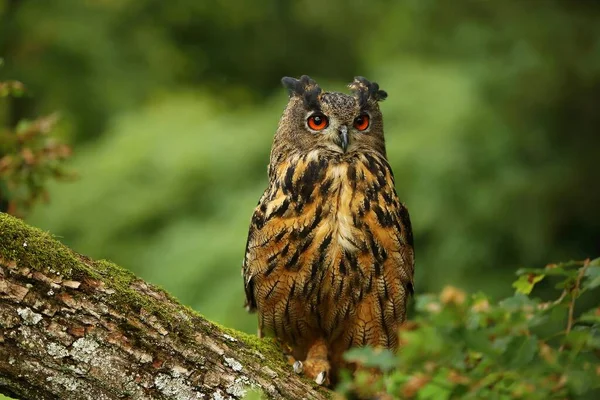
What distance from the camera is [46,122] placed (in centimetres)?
380

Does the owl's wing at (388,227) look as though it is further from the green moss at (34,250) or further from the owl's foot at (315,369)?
the green moss at (34,250)

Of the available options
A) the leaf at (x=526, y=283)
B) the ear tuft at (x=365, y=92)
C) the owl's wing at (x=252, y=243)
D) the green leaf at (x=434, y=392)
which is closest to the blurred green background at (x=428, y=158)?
the owl's wing at (x=252, y=243)

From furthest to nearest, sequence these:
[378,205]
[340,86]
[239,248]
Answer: [340,86] < [239,248] < [378,205]

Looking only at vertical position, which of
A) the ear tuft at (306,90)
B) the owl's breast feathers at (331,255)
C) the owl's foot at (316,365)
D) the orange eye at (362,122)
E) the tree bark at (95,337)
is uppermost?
the ear tuft at (306,90)

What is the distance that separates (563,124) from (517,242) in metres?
0.99

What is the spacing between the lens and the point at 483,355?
5.91 ft

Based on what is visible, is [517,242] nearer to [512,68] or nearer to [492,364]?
[512,68]

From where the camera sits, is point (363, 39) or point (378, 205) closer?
point (378, 205)

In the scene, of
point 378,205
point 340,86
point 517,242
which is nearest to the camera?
point 378,205

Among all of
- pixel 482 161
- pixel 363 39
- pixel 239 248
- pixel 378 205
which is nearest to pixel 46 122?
pixel 378 205

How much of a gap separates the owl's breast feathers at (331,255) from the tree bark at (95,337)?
787mm

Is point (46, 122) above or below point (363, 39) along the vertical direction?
below

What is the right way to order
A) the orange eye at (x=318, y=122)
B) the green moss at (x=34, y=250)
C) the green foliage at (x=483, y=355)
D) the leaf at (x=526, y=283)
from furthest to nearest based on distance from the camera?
the orange eye at (x=318, y=122) → the green moss at (x=34, y=250) → the leaf at (x=526, y=283) → the green foliage at (x=483, y=355)

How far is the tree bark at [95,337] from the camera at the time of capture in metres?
2.31
